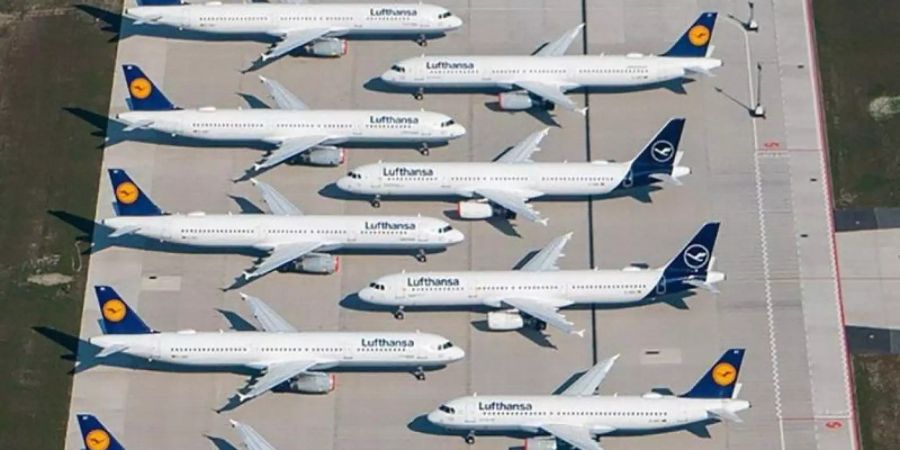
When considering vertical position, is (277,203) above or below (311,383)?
above

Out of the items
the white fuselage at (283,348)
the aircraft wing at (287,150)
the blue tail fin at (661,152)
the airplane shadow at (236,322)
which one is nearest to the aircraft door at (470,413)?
the white fuselage at (283,348)

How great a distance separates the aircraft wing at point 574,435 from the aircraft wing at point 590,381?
3373mm

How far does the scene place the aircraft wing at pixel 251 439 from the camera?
11562cm

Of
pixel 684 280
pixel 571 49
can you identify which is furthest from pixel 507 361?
pixel 571 49

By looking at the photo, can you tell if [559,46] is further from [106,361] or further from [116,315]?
[106,361]

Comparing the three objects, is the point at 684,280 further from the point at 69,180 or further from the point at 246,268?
the point at 69,180

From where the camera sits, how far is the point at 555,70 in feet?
456

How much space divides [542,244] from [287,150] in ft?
80.9

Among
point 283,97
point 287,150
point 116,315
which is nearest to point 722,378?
point 287,150

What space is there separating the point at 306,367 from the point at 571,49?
44.1 metres

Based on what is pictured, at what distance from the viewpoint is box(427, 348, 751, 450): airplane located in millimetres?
116188

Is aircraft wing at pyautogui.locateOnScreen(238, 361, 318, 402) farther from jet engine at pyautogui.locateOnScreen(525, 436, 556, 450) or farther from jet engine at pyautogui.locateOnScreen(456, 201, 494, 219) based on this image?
jet engine at pyautogui.locateOnScreen(456, 201, 494, 219)

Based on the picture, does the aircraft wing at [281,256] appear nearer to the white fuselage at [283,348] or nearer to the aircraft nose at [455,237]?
the white fuselage at [283,348]

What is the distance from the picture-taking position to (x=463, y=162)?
135500mm
